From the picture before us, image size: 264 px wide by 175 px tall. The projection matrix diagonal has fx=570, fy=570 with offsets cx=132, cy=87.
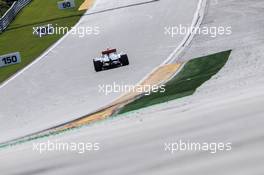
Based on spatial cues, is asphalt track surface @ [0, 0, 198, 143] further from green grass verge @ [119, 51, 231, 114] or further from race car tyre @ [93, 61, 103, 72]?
green grass verge @ [119, 51, 231, 114]

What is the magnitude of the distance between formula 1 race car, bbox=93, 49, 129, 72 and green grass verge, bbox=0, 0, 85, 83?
538 cm

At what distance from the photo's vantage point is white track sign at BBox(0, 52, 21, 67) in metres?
27.9

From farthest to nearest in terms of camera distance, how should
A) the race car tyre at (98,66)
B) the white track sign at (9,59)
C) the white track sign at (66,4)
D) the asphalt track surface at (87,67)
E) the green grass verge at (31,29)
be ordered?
the white track sign at (66,4) < the green grass verge at (31,29) < the white track sign at (9,59) < the race car tyre at (98,66) < the asphalt track surface at (87,67)

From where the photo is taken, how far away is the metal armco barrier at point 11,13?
38.0 m

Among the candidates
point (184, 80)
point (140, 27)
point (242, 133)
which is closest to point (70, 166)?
point (242, 133)

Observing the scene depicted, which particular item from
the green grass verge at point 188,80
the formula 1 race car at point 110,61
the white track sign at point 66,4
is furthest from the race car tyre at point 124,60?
the white track sign at point 66,4

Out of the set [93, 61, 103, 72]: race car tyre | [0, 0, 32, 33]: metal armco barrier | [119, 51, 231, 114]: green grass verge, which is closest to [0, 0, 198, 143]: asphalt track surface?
[93, 61, 103, 72]: race car tyre

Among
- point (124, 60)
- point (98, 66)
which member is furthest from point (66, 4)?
point (124, 60)

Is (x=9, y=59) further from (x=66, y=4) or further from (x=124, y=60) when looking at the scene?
(x=66, y=4)

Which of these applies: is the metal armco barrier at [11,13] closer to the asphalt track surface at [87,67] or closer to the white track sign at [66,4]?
the white track sign at [66,4]

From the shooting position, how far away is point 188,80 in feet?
59.9

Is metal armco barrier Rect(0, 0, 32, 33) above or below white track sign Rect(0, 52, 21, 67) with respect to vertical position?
above

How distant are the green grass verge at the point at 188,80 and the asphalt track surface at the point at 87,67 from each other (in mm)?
2265

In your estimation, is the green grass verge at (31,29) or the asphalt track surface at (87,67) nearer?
the asphalt track surface at (87,67)
